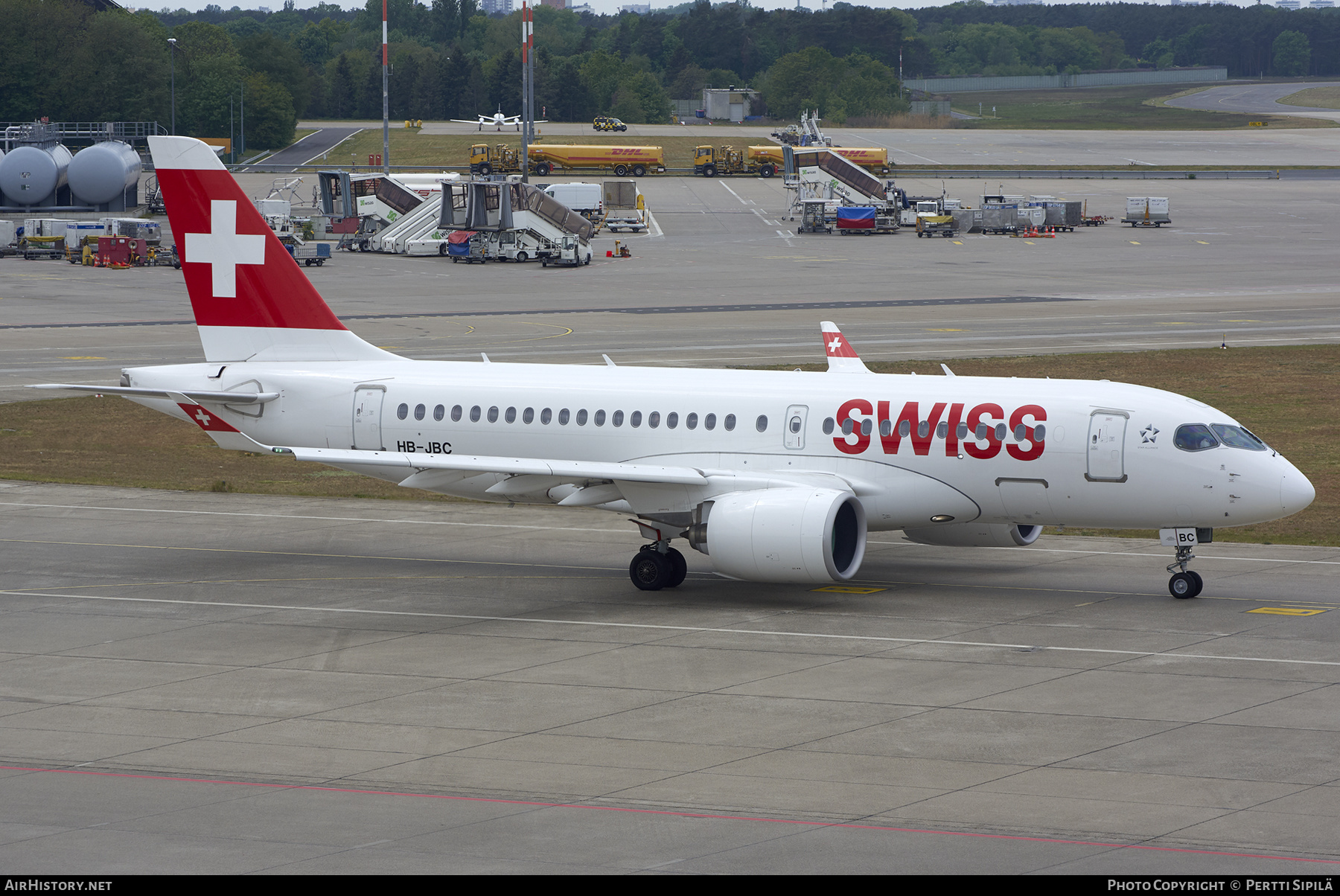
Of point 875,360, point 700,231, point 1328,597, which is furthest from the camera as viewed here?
point 700,231

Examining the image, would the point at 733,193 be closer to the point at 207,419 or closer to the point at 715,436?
the point at 207,419

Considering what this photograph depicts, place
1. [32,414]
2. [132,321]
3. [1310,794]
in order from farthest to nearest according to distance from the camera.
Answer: [132,321], [32,414], [1310,794]

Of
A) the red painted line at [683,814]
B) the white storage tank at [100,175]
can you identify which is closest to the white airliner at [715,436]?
the red painted line at [683,814]

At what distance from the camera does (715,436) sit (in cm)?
3108

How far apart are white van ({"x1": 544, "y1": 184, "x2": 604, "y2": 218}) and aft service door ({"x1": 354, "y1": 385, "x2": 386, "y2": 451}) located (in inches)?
3743

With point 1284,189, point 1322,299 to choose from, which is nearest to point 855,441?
point 1322,299

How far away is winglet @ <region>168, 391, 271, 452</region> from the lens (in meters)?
33.9

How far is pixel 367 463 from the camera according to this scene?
30.0m

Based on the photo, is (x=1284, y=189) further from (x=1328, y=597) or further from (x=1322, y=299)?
(x=1328, y=597)

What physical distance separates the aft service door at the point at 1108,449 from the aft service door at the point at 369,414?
48.0 feet

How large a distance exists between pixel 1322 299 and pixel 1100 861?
7533cm

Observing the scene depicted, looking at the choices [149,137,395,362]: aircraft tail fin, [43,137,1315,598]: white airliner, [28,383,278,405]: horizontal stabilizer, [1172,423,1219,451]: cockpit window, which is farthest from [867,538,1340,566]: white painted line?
[28,383,278,405]: horizontal stabilizer

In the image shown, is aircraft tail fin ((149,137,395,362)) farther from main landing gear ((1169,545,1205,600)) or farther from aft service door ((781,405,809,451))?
main landing gear ((1169,545,1205,600))

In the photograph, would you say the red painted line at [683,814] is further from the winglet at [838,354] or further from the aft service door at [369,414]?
the winglet at [838,354]
